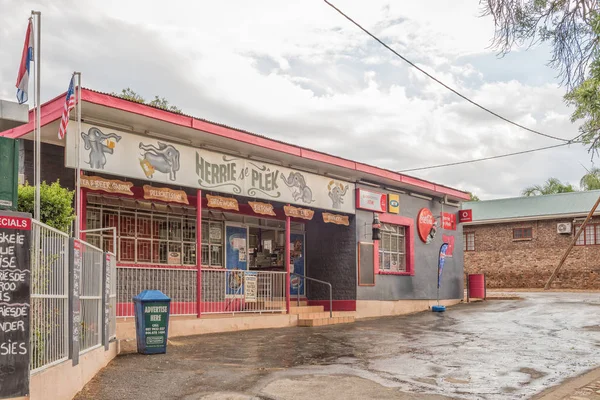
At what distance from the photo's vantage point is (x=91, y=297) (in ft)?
28.6

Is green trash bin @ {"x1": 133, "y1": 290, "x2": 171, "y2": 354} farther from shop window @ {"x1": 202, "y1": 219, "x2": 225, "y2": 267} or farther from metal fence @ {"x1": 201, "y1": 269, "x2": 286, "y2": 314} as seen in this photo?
shop window @ {"x1": 202, "y1": 219, "x2": 225, "y2": 267}

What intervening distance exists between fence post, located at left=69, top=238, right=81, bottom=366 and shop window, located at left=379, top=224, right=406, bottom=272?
13837 millimetres

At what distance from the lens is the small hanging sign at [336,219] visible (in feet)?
58.8

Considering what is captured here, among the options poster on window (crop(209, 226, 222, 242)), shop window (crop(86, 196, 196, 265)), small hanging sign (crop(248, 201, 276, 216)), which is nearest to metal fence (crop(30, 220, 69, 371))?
shop window (crop(86, 196, 196, 265))

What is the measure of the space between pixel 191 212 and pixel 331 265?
17.0 ft

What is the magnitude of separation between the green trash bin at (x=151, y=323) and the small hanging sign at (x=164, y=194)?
3.01 m

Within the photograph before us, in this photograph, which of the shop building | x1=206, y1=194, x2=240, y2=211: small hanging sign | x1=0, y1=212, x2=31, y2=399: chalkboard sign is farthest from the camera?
x1=206, y1=194, x2=240, y2=211: small hanging sign

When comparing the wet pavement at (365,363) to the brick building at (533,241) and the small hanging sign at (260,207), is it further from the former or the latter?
the brick building at (533,241)

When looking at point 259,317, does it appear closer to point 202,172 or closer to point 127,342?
point 202,172

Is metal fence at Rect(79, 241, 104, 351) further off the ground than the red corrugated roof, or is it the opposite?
the red corrugated roof

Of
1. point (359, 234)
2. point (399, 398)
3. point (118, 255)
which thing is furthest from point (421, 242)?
point (399, 398)

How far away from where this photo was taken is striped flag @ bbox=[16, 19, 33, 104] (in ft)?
29.2

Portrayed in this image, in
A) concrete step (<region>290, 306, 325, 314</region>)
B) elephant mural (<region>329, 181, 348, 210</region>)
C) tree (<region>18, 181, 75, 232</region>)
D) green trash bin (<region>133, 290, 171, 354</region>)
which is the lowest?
concrete step (<region>290, 306, 325, 314</region>)

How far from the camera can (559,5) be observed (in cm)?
882
